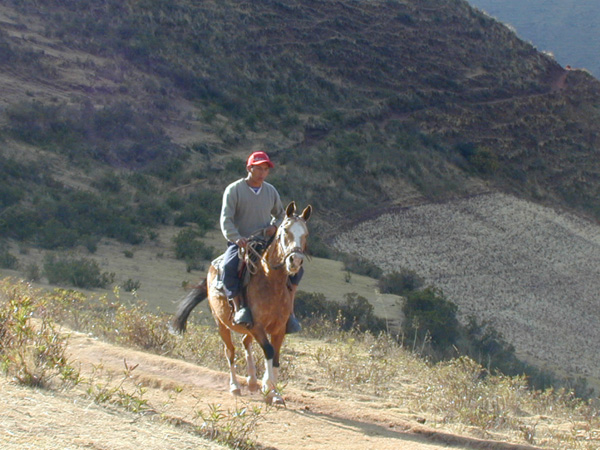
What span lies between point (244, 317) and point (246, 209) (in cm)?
108

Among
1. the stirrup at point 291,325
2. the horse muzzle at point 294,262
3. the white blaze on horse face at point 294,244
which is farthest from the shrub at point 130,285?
the horse muzzle at point 294,262

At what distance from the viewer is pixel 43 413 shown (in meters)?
4.59

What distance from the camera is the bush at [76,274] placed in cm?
1527

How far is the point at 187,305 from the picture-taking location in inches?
315

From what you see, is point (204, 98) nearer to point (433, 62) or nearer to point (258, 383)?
point (433, 62)

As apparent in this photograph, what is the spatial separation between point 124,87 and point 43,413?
31.4 metres

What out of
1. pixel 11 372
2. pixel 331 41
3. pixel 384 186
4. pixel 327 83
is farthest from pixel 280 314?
pixel 331 41

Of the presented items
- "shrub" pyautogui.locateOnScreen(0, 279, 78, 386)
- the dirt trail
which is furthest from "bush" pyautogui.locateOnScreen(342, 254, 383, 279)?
"shrub" pyautogui.locateOnScreen(0, 279, 78, 386)

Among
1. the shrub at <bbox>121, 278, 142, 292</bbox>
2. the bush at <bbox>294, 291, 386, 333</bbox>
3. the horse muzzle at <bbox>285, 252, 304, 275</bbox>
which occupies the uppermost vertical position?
the horse muzzle at <bbox>285, 252, 304, 275</bbox>

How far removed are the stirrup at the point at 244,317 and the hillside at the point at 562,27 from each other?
308ft

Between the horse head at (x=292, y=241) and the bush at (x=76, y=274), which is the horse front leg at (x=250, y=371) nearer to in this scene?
the horse head at (x=292, y=241)

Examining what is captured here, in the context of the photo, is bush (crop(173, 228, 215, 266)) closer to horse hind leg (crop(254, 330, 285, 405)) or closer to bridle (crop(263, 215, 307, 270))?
horse hind leg (crop(254, 330, 285, 405))

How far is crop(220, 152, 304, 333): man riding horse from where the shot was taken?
688cm

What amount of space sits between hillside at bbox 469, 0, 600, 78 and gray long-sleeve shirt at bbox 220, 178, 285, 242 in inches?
3671
